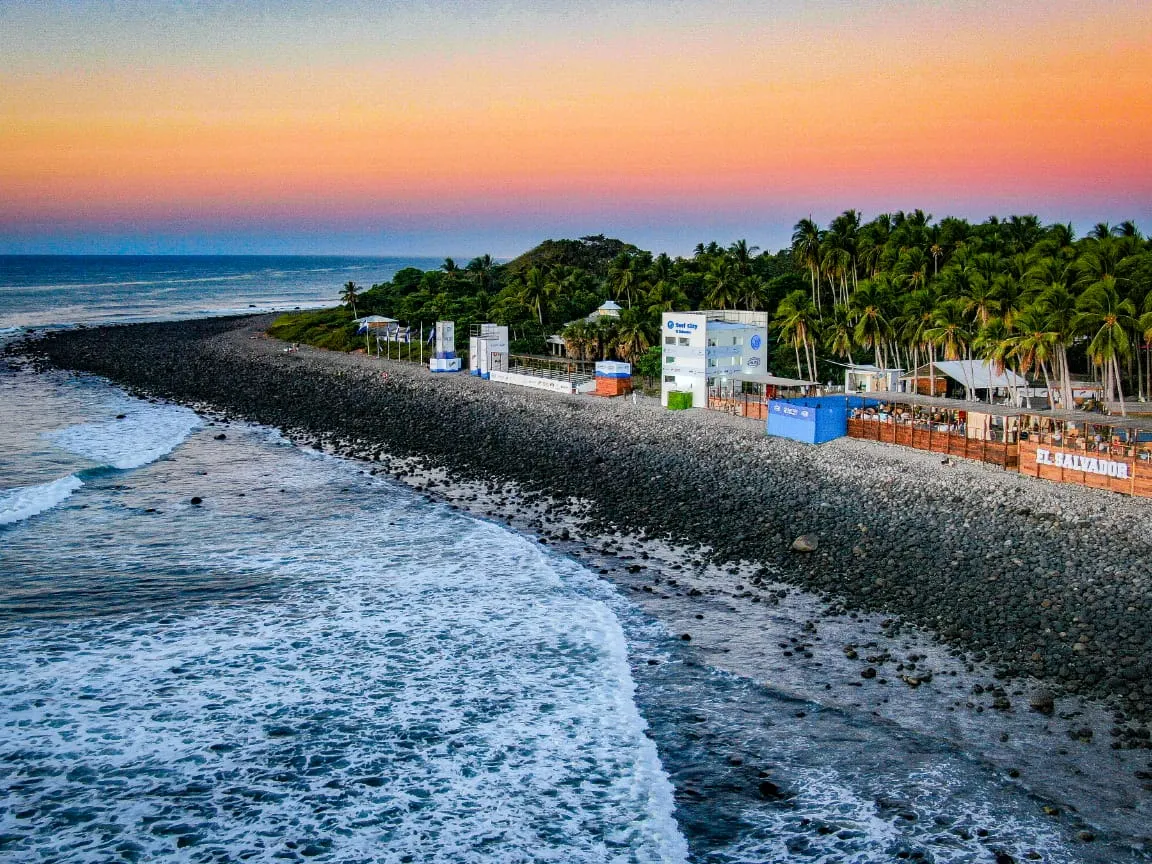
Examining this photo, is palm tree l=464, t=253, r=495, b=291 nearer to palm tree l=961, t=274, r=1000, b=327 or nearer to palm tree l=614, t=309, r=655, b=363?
palm tree l=614, t=309, r=655, b=363

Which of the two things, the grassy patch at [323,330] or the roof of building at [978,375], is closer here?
the roof of building at [978,375]

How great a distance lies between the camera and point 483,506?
36469mm

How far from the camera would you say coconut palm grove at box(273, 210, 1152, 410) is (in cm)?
4081

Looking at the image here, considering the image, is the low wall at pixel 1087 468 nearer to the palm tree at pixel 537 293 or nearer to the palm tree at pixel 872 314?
the palm tree at pixel 872 314

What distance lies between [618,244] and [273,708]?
483ft

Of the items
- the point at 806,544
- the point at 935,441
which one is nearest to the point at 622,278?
the point at 935,441

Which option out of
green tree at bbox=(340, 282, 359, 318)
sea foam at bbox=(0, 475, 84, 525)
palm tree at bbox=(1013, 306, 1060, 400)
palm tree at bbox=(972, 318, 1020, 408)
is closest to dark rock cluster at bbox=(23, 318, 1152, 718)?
palm tree at bbox=(1013, 306, 1060, 400)

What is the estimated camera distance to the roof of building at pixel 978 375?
1781 inches

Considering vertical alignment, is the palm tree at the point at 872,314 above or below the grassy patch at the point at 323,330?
below

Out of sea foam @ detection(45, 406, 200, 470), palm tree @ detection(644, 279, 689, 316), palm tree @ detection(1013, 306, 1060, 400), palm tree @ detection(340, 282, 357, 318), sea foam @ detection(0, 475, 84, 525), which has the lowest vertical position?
sea foam @ detection(0, 475, 84, 525)

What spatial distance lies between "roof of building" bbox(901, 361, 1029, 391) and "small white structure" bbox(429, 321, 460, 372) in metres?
37.5

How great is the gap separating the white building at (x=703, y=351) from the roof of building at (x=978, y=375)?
1003 centimetres

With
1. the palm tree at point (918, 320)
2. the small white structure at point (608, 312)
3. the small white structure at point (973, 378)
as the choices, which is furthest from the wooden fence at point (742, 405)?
the small white structure at point (608, 312)

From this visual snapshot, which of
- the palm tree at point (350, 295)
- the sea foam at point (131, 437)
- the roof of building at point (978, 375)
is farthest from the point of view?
the palm tree at point (350, 295)
